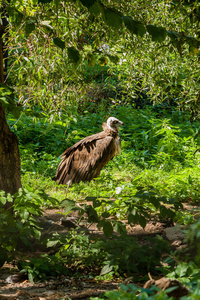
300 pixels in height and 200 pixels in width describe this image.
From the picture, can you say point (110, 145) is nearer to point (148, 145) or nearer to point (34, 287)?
point (148, 145)

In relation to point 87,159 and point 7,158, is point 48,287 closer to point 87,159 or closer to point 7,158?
point 7,158

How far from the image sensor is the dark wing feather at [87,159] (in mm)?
6805

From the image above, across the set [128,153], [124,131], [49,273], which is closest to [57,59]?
[49,273]

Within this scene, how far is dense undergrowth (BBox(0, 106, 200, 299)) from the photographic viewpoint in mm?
2990

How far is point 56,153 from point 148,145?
2163mm

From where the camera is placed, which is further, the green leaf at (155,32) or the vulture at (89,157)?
the vulture at (89,157)

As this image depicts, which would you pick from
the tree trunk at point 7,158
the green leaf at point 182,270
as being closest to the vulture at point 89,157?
the tree trunk at point 7,158

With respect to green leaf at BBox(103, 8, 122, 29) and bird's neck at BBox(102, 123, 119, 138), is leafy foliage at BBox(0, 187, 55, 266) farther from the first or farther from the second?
bird's neck at BBox(102, 123, 119, 138)

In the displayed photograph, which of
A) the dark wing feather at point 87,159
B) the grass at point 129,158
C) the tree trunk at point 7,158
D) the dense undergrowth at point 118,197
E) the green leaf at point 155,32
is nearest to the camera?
the green leaf at point 155,32

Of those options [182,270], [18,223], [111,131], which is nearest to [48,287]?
[18,223]

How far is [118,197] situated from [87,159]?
2.99 metres

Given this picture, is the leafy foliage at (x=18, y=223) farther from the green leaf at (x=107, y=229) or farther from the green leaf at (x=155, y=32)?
the green leaf at (x=155, y=32)

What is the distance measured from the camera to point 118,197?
3912mm

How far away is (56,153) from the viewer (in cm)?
900
